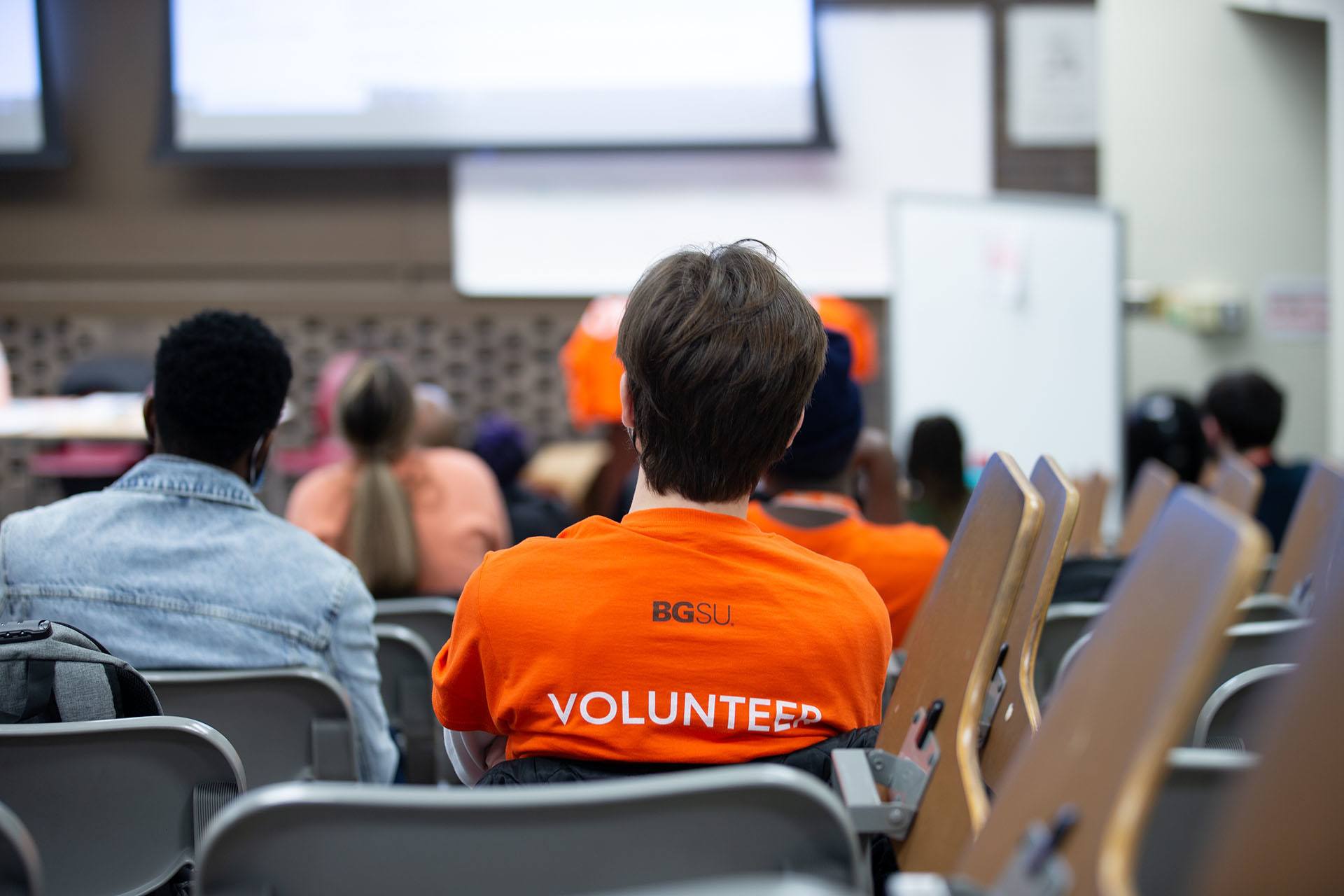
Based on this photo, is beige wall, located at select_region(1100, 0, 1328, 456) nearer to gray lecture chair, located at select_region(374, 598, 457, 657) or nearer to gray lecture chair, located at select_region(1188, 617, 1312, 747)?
gray lecture chair, located at select_region(1188, 617, 1312, 747)

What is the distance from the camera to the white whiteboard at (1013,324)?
4.70 meters

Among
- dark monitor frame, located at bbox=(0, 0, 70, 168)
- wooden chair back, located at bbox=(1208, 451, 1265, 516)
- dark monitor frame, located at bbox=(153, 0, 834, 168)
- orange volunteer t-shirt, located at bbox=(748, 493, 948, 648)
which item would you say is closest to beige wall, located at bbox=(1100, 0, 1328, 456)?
dark monitor frame, located at bbox=(153, 0, 834, 168)

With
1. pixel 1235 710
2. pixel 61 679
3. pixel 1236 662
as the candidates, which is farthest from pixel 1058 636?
pixel 61 679

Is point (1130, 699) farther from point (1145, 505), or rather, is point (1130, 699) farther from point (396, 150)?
point (396, 150)

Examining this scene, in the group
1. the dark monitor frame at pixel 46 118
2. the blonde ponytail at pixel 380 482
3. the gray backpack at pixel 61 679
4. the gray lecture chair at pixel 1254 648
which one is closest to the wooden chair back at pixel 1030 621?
the gray lecture chair at pixel 1254 648

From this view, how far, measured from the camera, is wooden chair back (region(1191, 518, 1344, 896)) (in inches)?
23.5

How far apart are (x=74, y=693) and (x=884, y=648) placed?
0.85 meters

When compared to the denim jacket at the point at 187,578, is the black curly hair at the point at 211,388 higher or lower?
higher

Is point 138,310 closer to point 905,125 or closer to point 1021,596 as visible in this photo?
point 905,125

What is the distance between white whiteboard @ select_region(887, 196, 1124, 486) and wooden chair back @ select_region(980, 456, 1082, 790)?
11.5 feet

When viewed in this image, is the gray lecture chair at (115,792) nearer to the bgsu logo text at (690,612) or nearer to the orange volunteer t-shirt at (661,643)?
the orange volunteer t-shirt at (661,643)

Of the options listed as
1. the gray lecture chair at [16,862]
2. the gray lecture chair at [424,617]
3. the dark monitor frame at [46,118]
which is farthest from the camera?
the dark monitor frame at [46,118]

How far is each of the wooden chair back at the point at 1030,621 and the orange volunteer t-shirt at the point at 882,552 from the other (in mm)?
557

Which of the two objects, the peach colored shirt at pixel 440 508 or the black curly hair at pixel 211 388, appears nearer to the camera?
the black curly hair at pixel 211 388
